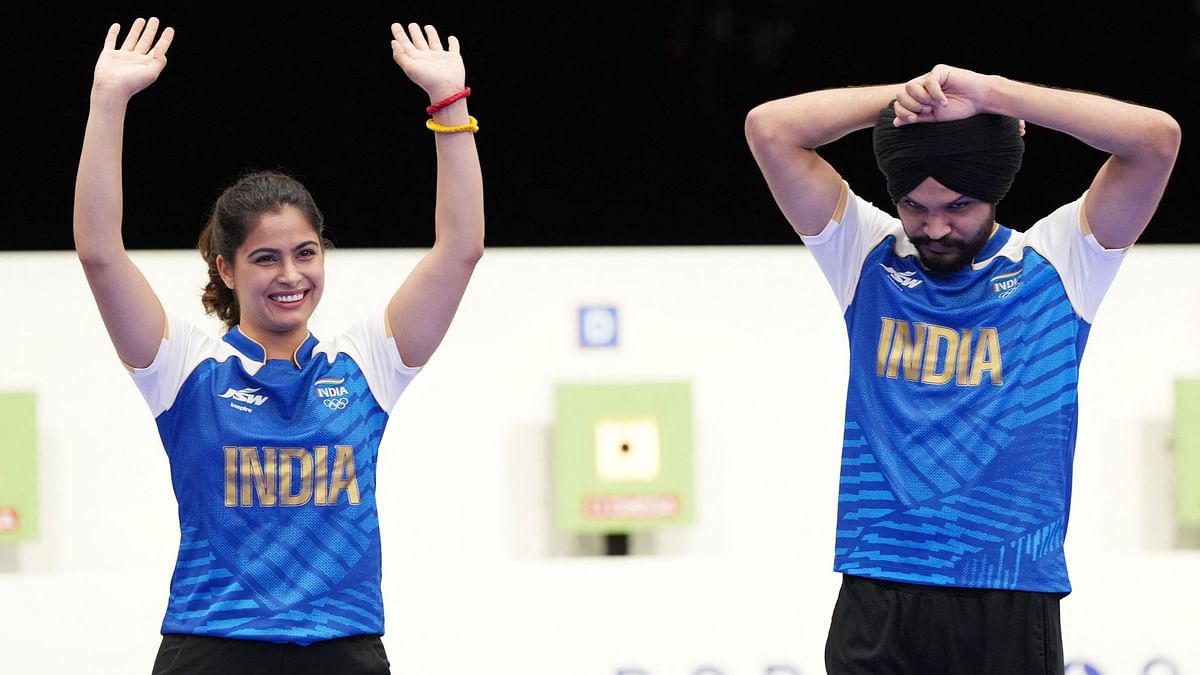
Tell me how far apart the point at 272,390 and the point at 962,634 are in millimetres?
936

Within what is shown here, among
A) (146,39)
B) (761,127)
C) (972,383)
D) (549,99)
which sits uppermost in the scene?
(549,99)

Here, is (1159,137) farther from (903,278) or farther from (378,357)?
(378,357)

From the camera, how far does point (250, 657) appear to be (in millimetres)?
1852

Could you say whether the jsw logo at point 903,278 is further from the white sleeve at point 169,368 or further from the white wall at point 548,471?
the white wall at point 548,471

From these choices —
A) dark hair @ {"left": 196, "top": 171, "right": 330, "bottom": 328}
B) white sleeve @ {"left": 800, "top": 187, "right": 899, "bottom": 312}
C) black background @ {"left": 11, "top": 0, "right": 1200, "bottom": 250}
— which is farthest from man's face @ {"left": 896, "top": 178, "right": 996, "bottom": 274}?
black background @ {"left": 11, "top": 0, "right": 1200, "bottom": 250}

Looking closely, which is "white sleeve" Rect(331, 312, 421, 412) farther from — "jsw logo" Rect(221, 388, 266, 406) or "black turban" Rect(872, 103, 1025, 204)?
"black turban" Rect(872, 103, 1025, 204)

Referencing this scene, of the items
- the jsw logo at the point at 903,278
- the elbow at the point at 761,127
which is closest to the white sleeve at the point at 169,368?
the elbow at the point at 761,127

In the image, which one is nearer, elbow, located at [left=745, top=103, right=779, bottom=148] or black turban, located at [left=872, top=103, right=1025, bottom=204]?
black turban, located at [left=872, top=103, right=1025, bottom=204]

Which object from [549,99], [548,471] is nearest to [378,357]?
[548,471]

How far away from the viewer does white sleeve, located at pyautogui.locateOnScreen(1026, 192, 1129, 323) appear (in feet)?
6.41

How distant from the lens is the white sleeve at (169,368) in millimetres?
1943

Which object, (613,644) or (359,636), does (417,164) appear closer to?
(613,644)

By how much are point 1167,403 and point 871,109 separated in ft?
6.27

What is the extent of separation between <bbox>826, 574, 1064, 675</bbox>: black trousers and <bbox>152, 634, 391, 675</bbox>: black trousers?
660 millimetres
